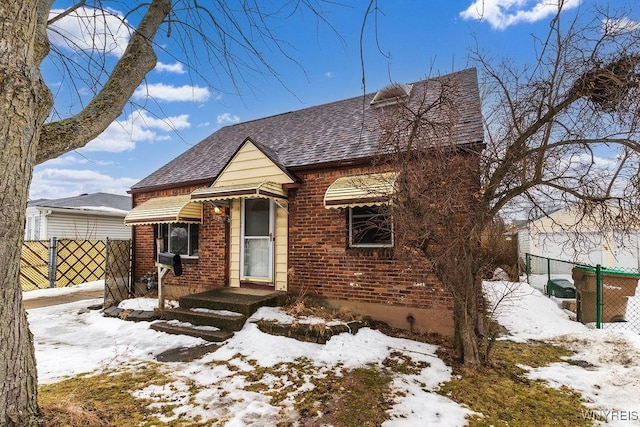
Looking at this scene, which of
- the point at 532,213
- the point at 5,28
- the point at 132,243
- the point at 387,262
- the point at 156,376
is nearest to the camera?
the point at 5,28

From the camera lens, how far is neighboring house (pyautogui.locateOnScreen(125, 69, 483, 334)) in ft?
21.6

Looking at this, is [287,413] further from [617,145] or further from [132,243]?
[132,243]

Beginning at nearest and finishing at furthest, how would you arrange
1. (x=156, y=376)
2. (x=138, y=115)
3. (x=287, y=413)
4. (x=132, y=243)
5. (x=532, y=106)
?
(x=287, y=413) → (x=138, y=115) → (x=532, y=106) → (x=156, y=376) → (x=132, y=243)

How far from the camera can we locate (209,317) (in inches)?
267

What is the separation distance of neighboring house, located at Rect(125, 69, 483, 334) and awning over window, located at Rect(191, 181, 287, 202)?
0.10 feet

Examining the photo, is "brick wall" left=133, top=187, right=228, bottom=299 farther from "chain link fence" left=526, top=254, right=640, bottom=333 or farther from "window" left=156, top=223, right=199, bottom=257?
"chain link fence" left=526, top=254, right=640, bottom=333

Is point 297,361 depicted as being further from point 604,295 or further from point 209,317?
point 604,295

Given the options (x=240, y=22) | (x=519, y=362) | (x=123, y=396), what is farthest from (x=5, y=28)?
(x=519, y=362)

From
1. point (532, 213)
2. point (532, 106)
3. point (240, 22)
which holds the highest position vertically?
point (240, 22)

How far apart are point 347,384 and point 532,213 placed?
12.7 feet

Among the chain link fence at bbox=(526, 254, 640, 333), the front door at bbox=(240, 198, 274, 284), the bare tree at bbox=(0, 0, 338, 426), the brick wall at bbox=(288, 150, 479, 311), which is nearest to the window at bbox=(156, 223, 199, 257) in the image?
the front door at bbox=(240, 198, 274, 284)

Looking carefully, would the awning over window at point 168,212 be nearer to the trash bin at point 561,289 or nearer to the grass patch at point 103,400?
the grass patch at point 103,400

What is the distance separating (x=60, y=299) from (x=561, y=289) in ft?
54.8

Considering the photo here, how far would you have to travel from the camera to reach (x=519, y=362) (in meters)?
5.29
